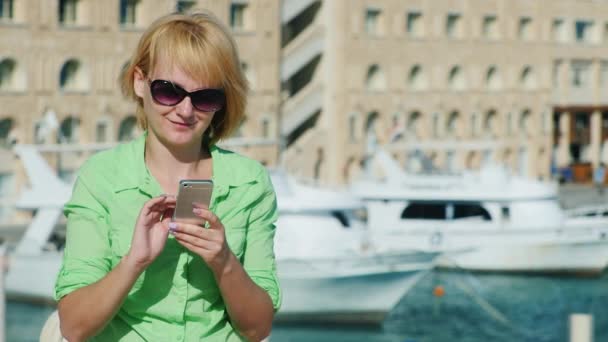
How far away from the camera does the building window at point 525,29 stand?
5167 centimetres

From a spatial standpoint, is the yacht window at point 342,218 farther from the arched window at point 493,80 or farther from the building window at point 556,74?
the building window at point 556,74

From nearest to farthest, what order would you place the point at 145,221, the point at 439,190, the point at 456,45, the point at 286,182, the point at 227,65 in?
the point at 145,221 < the point at 227,65 < the point at 286,182 < the point at 439,190 < the point at 456,45

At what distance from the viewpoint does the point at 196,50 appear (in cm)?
275

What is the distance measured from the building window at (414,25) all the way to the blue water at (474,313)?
61.4ft

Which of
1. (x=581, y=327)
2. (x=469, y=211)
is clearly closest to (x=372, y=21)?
(x=469, y=211)

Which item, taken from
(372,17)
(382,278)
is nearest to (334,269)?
(382,278)

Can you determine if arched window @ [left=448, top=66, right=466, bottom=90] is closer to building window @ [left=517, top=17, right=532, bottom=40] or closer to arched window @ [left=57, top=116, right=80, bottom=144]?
building window @ [left=517, top=17, right=532, bottom=40]

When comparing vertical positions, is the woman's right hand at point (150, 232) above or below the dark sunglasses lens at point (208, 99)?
below

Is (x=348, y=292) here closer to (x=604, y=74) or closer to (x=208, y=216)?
(x=208, y=216)

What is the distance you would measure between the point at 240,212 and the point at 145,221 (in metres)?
0.31

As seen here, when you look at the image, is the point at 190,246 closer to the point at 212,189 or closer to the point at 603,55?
the point at 212,189

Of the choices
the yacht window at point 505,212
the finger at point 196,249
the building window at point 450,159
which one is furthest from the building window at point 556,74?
the finger at point 196,249

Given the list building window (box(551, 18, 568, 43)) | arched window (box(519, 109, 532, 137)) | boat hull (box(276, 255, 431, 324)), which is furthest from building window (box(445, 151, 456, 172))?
boat hull (box(276, 255, 431, 324))

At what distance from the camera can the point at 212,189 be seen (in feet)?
8.58
